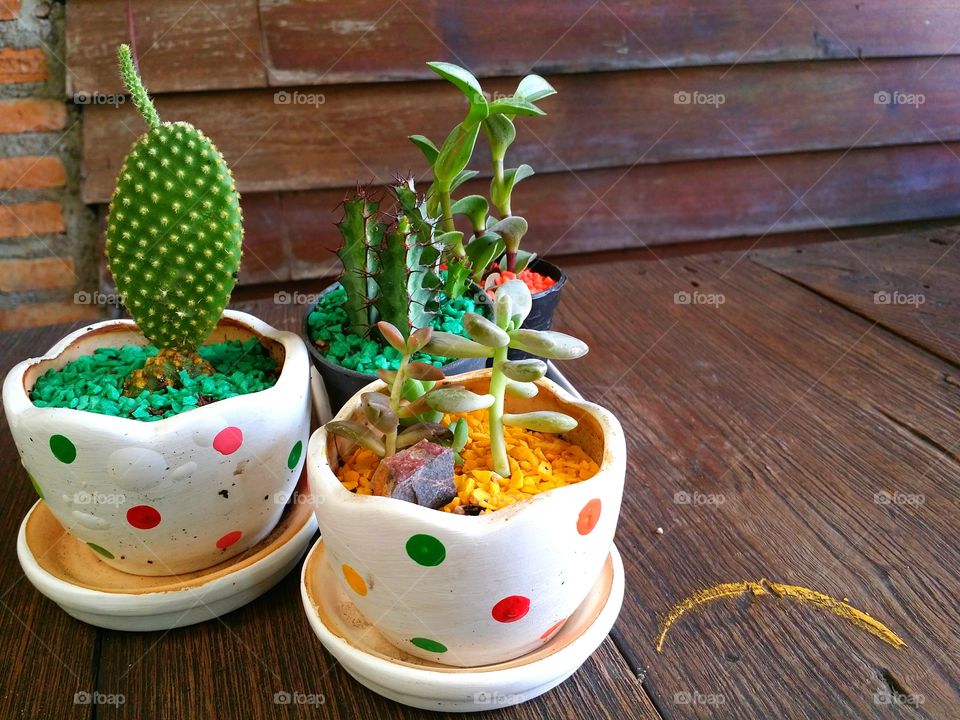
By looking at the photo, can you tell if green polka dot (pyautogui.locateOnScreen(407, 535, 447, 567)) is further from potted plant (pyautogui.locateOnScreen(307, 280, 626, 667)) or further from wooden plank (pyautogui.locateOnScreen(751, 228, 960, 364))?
wooden plank (pyautogui.locateOnScreen(751, 228, 960, 364))

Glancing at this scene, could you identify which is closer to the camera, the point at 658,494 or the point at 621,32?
the point at 658,494

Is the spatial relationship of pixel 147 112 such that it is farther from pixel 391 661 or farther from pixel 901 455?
pixel 901 455

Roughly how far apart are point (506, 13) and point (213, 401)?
1.09 metres

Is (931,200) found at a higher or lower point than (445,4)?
lower

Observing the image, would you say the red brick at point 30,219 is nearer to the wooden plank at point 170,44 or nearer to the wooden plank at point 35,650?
the wooden plank at point 170,44

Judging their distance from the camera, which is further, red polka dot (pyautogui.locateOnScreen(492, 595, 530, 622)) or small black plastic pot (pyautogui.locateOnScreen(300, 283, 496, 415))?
small black plastic pot (pyautogui.locateOnScreen(300, 283, 496, 415))

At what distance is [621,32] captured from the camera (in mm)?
1529

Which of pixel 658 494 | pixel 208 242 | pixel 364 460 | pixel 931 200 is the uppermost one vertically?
pixel 208 242

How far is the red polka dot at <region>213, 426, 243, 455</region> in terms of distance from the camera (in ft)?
1.93

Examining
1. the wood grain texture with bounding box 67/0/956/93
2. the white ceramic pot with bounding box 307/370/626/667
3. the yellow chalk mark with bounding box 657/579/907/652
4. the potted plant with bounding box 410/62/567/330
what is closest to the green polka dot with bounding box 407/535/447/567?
the white ceramic pot with bounding box 307/370/626/667

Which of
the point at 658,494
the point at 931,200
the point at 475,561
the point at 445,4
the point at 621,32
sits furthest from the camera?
the point at 931,200

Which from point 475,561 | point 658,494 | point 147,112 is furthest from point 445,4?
point 475,561

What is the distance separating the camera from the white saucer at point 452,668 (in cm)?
53

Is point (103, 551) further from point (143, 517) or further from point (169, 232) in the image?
point (169, 232)
